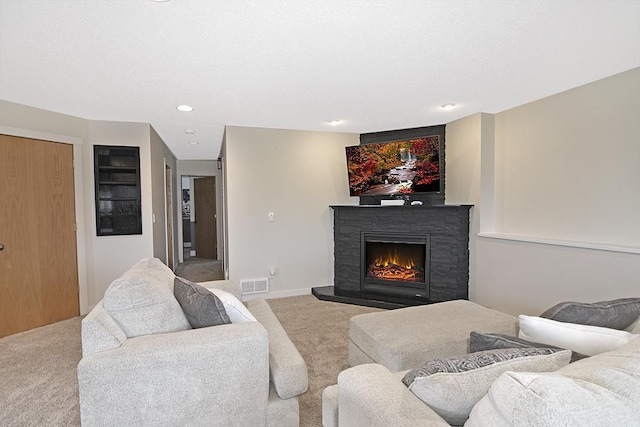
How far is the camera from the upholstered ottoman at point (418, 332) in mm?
1943

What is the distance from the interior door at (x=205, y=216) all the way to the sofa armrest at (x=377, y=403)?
7.11 m

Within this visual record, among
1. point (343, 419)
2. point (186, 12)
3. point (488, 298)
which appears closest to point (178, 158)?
point (186, 12)

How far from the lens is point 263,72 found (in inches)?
100

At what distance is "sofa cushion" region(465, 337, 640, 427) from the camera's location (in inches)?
27.1

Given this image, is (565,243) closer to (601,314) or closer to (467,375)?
(601,314)

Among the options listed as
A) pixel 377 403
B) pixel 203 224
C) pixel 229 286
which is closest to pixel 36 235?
pixel 229 286

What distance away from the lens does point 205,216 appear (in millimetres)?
8070

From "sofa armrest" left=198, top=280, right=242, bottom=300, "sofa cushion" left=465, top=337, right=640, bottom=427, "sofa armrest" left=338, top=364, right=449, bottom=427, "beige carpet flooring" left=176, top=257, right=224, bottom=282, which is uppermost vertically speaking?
"sofa cushion" left=465, top=337, right=640, bottom=427

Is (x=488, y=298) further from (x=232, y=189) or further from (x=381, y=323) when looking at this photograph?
(x=232, y=189)

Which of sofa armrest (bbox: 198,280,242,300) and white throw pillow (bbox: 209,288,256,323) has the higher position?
white throw pillow (bbox: 209,288,256,323)

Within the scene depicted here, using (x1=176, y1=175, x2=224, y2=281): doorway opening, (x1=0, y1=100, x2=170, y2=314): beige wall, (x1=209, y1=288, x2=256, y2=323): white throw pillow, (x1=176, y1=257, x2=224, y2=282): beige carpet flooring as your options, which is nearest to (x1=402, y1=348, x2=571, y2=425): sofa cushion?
(x1=209, y1=288, x2=256, y2=323): white throw pillow

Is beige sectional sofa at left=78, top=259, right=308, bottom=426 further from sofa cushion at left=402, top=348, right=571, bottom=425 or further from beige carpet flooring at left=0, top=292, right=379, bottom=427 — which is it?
sofa cushion at left=402, top=348, right=571, bottom=425

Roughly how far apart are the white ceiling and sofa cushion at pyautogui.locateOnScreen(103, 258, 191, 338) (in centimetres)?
141

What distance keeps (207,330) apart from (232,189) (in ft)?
9.23
